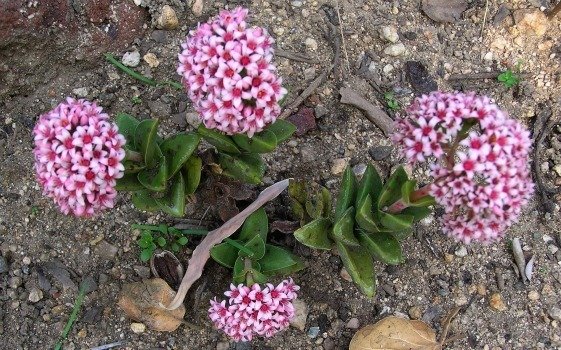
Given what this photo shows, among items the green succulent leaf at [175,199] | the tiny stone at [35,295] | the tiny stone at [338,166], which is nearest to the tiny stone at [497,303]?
the tiny stone at [338,166]

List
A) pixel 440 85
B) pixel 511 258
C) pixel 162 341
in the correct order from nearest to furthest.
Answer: pixel 162 341, pixel 511 258, pixel 440 85

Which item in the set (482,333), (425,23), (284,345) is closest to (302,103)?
(425,23)

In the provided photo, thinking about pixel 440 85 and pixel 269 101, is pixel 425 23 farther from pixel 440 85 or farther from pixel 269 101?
pixel 269 101

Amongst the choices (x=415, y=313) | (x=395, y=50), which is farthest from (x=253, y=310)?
(x=395, y=50)

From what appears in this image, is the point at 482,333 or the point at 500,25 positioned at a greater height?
the point at 500,25

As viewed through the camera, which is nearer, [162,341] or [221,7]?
[162,341]

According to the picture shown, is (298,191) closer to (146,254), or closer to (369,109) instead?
(369,109)
